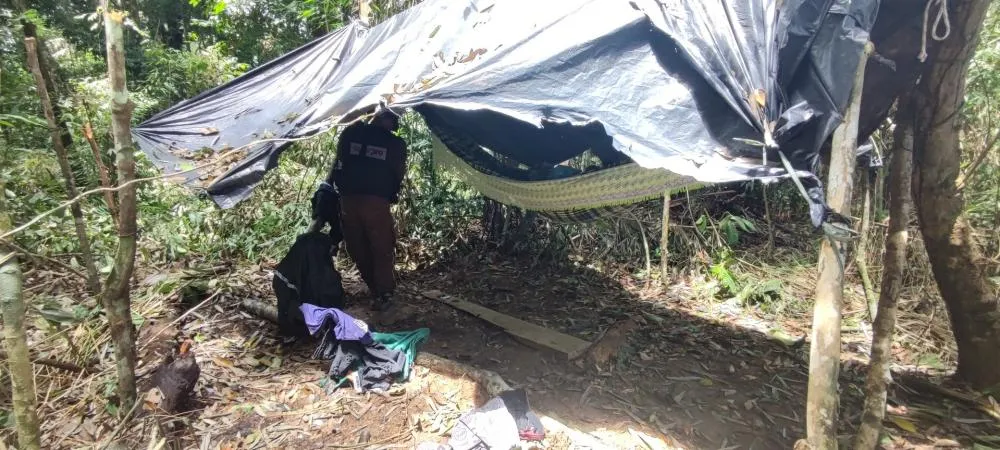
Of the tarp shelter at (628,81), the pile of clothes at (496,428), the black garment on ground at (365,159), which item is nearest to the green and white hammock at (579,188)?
the tarp shelter at (628,81)

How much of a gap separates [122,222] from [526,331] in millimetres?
2429

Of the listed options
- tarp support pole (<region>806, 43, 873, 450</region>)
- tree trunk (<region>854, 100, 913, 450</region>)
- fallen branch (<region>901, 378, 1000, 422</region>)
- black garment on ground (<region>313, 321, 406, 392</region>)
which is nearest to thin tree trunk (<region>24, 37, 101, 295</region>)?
black garment on ground (<region>313, 321, 406, 392</region>)

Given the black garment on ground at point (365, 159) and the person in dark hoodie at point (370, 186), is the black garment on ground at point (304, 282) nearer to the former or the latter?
the person in dark hoodie at point (370, 186)

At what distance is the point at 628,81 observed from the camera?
6.62ft

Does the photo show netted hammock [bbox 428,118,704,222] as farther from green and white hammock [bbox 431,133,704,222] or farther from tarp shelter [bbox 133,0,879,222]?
tarp shelter [bbox 133,0,879,222]

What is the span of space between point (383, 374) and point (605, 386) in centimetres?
132

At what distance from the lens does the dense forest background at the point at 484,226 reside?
3.19 m

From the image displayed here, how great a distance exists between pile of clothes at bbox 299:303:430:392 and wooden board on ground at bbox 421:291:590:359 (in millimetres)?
814

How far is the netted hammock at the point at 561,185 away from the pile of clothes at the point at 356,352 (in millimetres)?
1337

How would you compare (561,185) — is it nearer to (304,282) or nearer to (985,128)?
(304,282)

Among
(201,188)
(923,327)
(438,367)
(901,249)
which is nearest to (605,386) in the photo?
(438,367)

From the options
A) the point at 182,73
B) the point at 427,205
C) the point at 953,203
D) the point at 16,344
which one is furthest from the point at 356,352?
the point at 182,73

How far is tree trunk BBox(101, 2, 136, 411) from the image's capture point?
159 cm

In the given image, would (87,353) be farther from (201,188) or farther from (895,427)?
(895,427)
